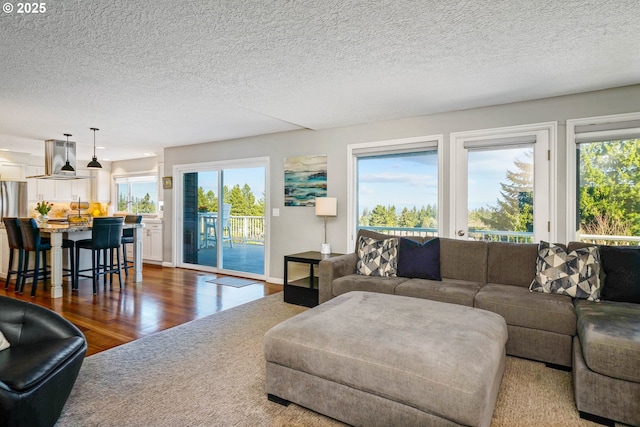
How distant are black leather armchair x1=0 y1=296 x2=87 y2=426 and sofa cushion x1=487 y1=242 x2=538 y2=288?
331 centimetres

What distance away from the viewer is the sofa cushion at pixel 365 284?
332cm

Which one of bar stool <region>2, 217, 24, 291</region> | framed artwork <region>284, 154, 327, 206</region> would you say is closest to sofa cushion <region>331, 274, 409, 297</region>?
framed artwork <region>284, 154, 327, 206</region>

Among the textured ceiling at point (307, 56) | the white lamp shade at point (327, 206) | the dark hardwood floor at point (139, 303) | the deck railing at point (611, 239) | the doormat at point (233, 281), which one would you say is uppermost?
the textured ceiling at point (307, 56)

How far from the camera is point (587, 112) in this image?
3383 millimetres

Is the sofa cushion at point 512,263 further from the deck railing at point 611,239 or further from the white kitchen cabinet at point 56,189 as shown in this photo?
the white kitchen cabinet at point 56,189

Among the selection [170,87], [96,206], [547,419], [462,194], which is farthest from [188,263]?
[547,419]

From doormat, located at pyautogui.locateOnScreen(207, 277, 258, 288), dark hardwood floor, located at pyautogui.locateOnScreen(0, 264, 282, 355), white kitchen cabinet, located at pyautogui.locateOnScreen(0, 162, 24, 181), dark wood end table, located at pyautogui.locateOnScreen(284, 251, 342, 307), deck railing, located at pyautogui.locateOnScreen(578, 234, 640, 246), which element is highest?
white kitchen cabinet, located at pyautogui.locateOnScreen(0, 162, 24, 181)

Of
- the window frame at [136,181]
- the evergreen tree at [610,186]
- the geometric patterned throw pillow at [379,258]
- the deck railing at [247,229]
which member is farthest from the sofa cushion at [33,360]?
the window frame at [136,181]

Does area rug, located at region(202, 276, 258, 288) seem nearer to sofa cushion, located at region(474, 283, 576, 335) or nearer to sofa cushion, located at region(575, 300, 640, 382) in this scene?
sofa cushion, located at region(474, 283, 576, 335)

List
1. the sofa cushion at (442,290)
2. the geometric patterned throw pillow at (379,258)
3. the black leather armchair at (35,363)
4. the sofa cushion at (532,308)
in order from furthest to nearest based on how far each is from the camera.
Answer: the geometric patterned throw pillow at (379,258), the sofa cushion at (442,290), the sofa cushion at (532,308), the black leather armchair at (35,363)

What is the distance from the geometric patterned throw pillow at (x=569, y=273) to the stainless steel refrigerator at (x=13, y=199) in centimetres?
895

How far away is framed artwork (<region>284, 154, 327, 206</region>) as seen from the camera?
5.03 metres

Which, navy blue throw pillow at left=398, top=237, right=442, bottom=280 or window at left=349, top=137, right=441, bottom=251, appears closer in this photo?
navy blue throw pillow at left=398, top=237, right=442, bottom=280

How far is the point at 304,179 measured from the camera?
5.17 metres
